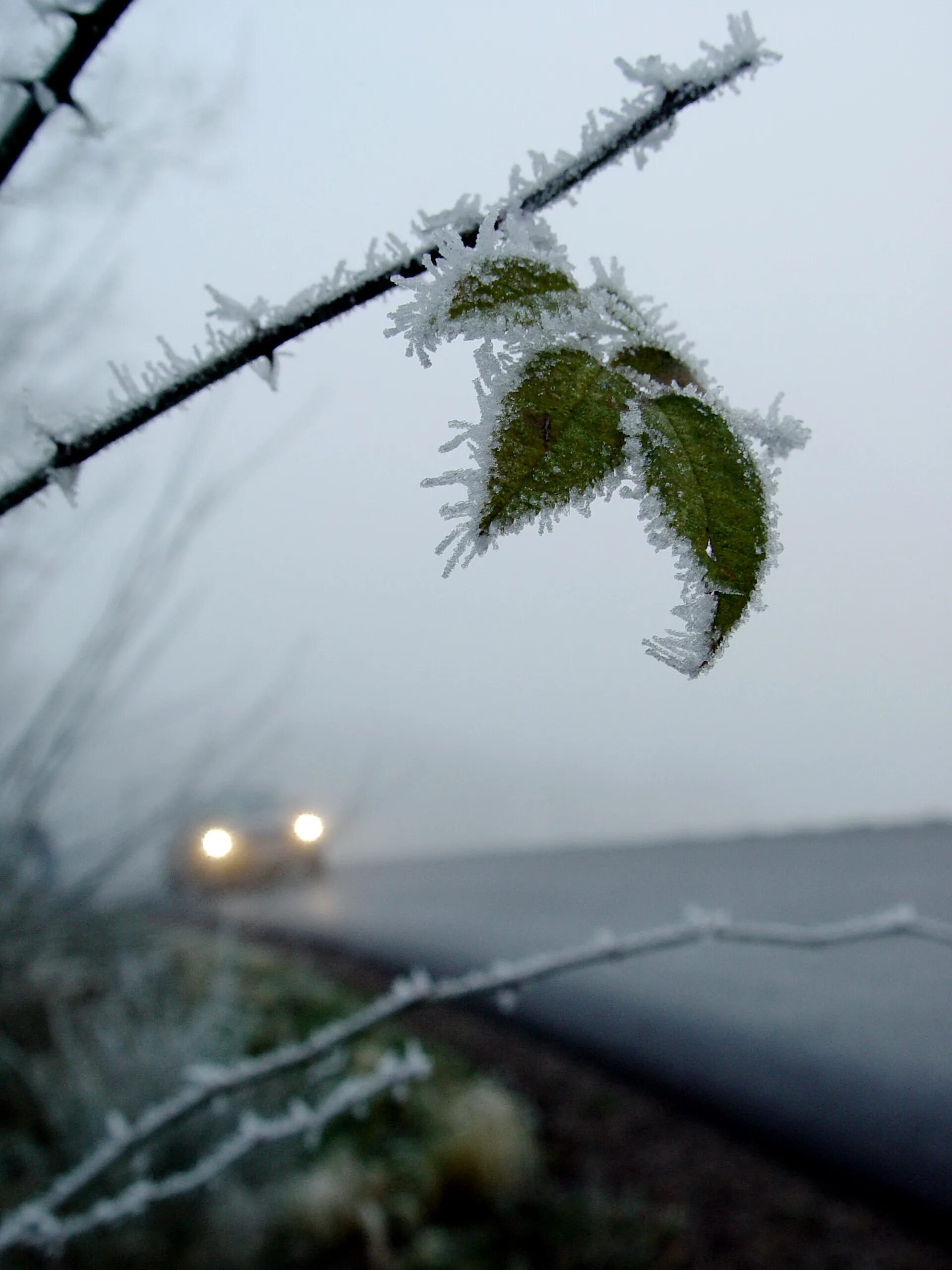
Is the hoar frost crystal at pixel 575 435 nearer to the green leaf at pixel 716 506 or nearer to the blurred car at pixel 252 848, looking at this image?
the green leaf at pixel 716 506

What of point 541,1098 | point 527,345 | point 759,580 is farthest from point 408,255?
point 541,1098

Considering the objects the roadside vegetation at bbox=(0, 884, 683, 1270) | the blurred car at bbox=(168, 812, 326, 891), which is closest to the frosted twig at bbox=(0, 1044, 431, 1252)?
the roadside vegetation at bbox=(0, 884, 683, 1270)

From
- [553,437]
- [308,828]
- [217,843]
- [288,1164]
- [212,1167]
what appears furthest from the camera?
[308,828]

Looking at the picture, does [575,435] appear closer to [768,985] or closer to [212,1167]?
[212,1167]

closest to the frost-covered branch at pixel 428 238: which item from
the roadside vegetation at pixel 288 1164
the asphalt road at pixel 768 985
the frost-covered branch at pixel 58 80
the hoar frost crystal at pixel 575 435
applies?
the hoar frost crystal at pixel 575 435

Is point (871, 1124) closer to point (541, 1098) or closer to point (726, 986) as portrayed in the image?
point (726, 986)

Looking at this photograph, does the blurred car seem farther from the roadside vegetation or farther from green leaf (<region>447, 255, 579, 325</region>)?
green leaf (<region>447, 255, 579, 325</region>)

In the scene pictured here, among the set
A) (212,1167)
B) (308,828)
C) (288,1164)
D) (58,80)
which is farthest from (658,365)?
(308,828)
